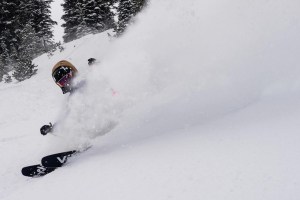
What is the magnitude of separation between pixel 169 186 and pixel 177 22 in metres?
6.53

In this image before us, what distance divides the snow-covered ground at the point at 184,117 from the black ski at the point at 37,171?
194 mm

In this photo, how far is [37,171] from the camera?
297 inches

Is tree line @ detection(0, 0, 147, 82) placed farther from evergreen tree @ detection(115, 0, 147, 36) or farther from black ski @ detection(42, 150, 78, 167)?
black ski @ detection(42, 150, 78, 167)

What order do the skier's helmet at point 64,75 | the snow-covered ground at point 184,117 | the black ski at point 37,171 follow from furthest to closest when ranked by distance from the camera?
1. the skier's helmet at point 64,75
2. the black ski at point 37,171
3. the snow-covered ground at point 184,117

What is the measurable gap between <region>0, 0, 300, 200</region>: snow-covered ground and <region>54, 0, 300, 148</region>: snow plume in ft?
0.09

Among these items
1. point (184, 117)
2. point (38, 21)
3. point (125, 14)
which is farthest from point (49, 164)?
point (38, 21)

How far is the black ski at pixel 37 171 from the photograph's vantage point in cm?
744

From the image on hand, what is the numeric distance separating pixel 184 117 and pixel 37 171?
3.44 metres

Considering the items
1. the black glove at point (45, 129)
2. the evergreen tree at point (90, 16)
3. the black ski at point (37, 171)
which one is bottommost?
the black ski at point (37, 171)

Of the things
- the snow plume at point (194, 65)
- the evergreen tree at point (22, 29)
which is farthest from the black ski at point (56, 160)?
the evergreen tree at point (22, 29)

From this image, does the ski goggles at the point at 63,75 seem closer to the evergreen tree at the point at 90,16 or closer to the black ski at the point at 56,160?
the black ski at the point at 56,160

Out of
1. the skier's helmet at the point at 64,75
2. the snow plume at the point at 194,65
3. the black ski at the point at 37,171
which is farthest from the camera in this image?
the skier's helmet at the point at 64,75

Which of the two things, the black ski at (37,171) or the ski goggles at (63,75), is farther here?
the ski goggles at (63,75)

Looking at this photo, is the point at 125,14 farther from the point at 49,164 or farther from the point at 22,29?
the point at 49,164
